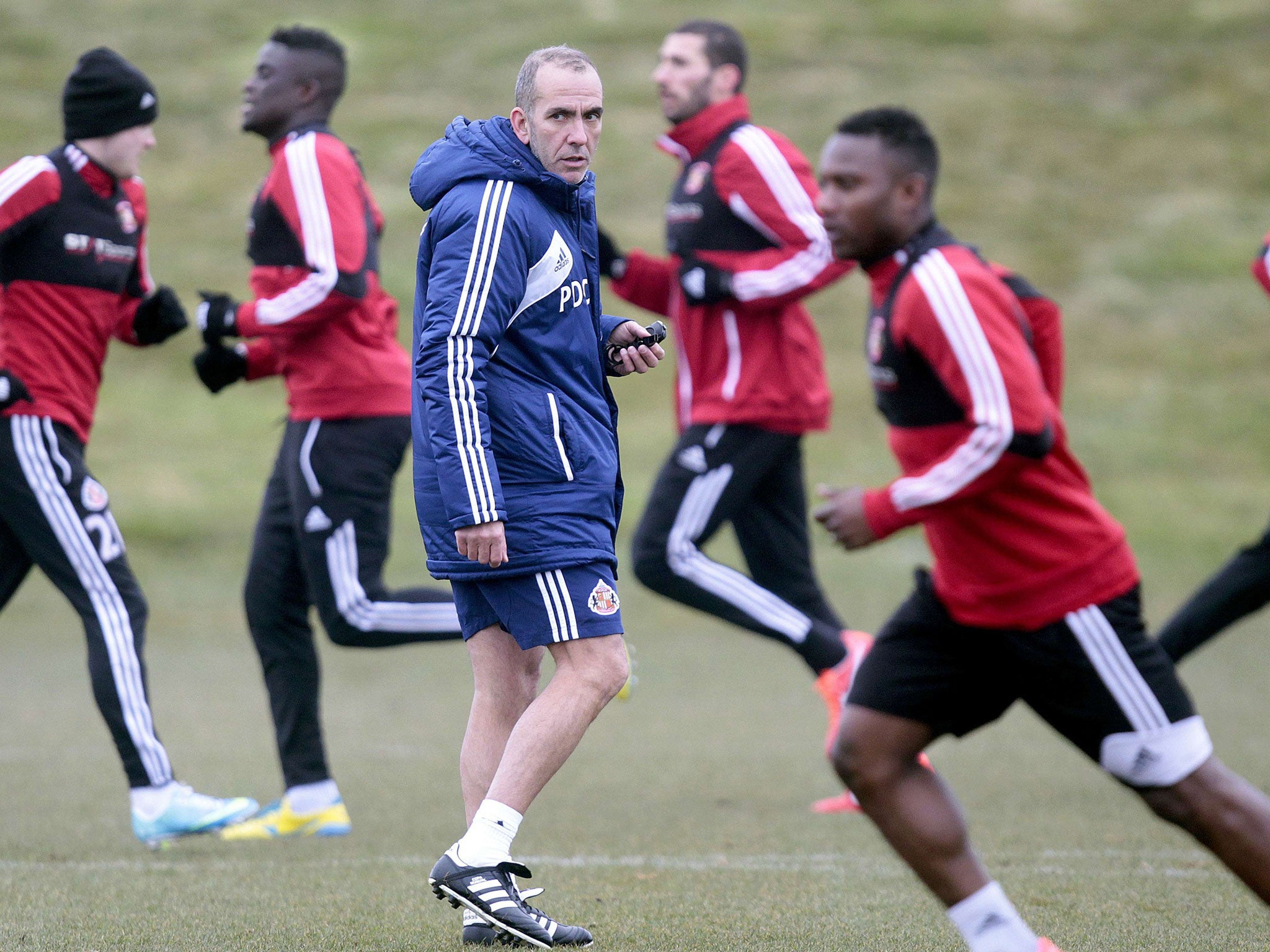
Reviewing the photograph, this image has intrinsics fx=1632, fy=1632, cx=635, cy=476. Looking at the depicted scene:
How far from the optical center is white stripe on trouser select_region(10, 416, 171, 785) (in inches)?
219

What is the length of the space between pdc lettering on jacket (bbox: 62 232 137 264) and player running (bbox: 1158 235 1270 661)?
4283mm

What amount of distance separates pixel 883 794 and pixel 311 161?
11.0 ft

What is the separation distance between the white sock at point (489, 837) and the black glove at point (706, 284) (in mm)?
3146

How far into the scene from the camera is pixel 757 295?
21.7ft

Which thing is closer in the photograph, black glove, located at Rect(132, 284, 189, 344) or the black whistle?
the black whistle

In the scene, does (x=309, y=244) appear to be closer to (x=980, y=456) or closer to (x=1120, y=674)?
(x=980, y=456)

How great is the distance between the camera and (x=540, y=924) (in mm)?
3869

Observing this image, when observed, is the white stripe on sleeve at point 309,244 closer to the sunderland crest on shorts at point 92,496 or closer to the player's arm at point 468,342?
the sunderland crest on shorts at point 92,496

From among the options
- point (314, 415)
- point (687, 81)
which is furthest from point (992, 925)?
point (687, 81)

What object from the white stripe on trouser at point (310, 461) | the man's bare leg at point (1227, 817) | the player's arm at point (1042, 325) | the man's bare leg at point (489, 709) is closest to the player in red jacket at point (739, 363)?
the white stripe on trouser at point (310, 461)

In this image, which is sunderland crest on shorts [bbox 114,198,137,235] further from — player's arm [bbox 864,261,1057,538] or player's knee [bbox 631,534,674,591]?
player's arm [bbox 864,261,1057,538]

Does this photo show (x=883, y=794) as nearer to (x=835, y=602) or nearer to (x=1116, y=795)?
(x=1116, y=795)

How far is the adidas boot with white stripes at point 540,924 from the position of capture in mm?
3914

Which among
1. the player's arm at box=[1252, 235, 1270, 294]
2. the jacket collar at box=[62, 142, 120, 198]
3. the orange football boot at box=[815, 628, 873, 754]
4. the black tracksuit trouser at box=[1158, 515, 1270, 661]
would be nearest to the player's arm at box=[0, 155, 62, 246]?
the jacket collar at box=[62, 142, 120, 198]
